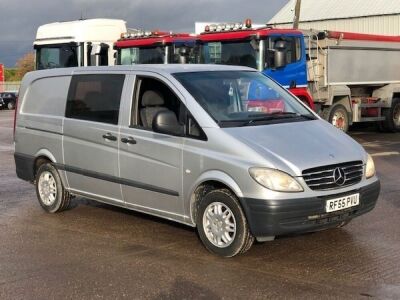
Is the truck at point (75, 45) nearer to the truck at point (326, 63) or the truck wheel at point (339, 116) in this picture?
the truck at point (326, 63)

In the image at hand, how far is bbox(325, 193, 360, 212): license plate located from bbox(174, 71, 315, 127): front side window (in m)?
1.05

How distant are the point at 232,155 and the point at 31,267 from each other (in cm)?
205

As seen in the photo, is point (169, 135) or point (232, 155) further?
point (169, 135)

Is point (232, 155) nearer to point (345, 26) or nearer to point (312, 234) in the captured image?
point (312, 234)

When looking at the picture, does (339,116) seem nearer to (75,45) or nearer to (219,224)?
(75,45)

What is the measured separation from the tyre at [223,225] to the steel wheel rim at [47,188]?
2585 millimetres

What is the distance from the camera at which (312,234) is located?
6.45 m

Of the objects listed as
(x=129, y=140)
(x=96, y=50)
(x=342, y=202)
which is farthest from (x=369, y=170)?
(x=96, y=50)

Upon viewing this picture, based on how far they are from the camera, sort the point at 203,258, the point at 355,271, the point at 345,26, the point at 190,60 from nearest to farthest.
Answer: the point at 355,271 < the point at 203,258 < the point at 190,60 < the point at 345,26

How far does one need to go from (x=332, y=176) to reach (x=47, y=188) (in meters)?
3.86

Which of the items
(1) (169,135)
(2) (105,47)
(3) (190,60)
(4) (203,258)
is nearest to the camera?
(4) (203,258)

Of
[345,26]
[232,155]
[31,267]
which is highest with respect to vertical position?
[345,26]

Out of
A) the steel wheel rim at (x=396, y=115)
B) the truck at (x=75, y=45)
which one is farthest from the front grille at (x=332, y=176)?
the steel wheel rim at (x=396, y=115)

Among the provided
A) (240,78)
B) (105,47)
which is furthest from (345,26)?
(240,78)
